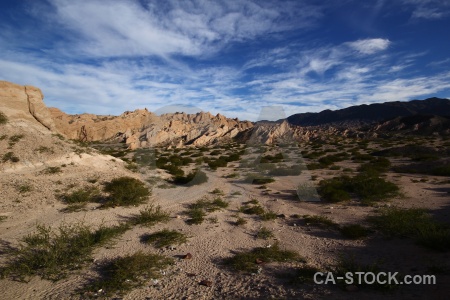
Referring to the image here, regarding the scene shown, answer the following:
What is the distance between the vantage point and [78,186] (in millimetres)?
13648

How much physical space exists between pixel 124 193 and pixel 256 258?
8.31m

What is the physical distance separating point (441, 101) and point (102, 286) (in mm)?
206861

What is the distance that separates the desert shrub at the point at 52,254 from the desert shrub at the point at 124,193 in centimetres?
356

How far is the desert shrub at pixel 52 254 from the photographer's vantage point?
6.42m

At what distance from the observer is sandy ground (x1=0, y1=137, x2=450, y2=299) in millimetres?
5633

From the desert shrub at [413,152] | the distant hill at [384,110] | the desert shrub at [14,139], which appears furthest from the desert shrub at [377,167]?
the distant hill at [384,110]

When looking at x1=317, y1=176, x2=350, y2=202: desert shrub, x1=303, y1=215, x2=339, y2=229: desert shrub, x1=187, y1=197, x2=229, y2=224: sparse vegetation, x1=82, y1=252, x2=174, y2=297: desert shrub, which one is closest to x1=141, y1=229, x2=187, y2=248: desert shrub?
x1=82, y1=252, x2=174, y2=297: desert shrub

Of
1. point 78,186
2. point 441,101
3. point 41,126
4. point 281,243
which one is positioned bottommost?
point 281,243

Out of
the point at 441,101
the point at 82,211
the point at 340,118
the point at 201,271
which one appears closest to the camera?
the point at 201,271

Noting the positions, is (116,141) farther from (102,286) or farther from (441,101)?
(441,101)

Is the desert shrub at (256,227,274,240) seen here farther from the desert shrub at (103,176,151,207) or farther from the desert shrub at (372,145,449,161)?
the desert shrub at (372,145,449,161)

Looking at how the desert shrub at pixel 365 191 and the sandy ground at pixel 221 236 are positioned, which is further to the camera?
the desert shrub at pixel 365 191

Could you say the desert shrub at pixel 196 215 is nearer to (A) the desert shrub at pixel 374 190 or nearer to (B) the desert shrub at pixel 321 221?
(B) the desert shrub at pixel 321 221

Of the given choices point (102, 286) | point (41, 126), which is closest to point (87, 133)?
point (41, 126)
